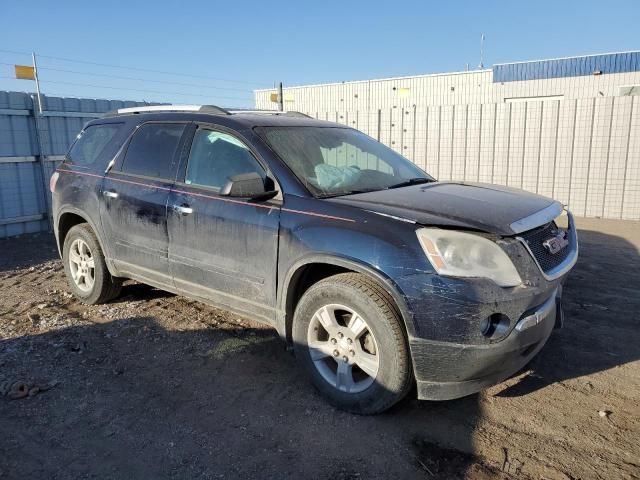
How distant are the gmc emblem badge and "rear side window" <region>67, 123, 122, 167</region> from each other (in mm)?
3900

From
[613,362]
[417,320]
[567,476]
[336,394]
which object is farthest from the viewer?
[613,362]

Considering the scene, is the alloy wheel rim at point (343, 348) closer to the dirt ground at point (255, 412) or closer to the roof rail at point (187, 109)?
the dirt ground at point (255, 412)

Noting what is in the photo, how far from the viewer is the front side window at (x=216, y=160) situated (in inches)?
155

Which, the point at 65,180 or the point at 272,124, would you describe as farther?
the point at 65,180

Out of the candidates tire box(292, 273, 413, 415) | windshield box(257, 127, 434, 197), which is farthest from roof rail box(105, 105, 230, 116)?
tire box(292, 273, 413, 415)

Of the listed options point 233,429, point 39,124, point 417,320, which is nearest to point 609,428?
point 417,320

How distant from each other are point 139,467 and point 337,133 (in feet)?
9.91

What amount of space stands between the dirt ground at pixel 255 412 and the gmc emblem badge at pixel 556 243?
1.01 m

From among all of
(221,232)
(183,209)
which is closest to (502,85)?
(183,209)

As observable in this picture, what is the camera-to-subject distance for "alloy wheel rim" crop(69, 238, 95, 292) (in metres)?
5.32

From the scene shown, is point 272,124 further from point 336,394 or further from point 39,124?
point 39,124

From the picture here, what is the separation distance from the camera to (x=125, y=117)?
201 inches

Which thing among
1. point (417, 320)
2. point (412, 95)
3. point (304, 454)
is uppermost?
point (412, 95)

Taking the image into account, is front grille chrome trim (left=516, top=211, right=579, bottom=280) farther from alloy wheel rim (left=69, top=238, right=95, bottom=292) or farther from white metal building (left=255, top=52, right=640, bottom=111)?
white metal building (left=255, top=52, right=640, bottom=111)
